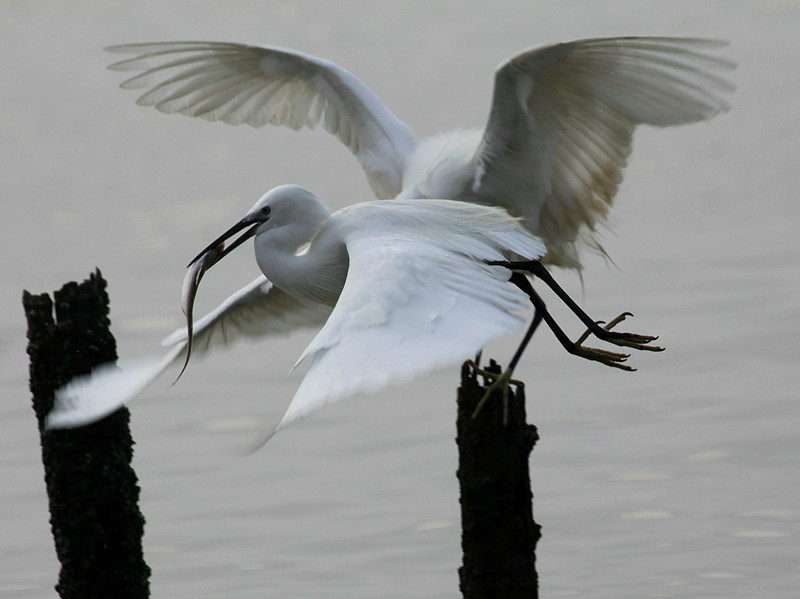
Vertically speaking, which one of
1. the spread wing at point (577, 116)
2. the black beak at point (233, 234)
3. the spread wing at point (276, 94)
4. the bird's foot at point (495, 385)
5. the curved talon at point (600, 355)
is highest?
the spread wing at point (276, 94)

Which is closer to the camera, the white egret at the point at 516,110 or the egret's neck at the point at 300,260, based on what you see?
the egret's neck at the point at 300,260

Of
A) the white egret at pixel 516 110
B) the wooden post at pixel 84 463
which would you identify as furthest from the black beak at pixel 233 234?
the white egret at pixel 516 110

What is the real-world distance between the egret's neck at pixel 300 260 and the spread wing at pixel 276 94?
1564 millimetres

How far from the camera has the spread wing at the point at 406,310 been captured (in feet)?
11.9

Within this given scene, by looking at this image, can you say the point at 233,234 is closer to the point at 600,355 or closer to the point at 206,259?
the point at 206,259

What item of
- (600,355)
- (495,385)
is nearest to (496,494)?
(495,385)

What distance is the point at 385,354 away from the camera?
147 inches

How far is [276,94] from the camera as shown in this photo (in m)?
7.16

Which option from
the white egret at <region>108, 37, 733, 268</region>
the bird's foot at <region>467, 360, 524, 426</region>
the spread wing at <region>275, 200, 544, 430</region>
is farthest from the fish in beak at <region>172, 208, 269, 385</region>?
the white egret at <region>108, 37, 733, 268</region>

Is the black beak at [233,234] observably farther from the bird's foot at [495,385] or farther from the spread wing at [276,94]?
the spread wing at [276,94]

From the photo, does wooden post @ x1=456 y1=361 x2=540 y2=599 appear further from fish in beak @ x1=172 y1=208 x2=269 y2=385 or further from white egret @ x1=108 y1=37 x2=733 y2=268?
white egret @ x1=108 y1=37 x2=733 y2=268

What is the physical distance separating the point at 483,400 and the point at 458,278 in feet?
1.68

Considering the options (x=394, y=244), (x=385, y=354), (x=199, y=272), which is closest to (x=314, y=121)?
(x=199, y=272)

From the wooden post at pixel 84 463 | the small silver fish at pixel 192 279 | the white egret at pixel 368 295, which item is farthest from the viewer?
the small silver fish at pixel 192 279
